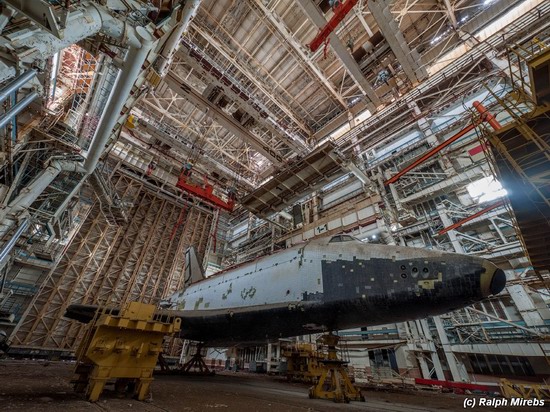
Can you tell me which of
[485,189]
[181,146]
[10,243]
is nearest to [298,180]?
[485,189]

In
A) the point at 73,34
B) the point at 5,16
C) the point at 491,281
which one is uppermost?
the point at 73,34

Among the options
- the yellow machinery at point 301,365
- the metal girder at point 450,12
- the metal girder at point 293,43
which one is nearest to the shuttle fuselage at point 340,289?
the yellow machinery at point 301,365

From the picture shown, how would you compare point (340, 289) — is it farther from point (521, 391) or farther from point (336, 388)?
point (521, 391)

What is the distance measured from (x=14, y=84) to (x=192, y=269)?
11.5 meters

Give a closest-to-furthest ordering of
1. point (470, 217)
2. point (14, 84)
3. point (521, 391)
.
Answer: point (14, 84), point (521, 391), point (470, 217)

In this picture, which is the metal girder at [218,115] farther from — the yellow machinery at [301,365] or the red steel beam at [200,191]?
the yellow machinery at [301,365]

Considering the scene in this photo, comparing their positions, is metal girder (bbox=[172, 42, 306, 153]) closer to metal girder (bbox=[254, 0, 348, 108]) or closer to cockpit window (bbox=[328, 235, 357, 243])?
metal girder (bbox=[254, 0, 348, 108])

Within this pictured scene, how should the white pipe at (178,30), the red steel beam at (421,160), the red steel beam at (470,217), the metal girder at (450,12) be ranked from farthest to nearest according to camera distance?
the metal girder at (450,12) < the red steel beam at (421,160) < the red steel beam at (470,217) < the white pipe at (178,30)

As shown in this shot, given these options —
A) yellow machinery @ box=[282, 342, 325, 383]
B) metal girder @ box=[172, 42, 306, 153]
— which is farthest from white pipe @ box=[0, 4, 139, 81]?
yellow machinery @ box=[282, 342, 325, 383]

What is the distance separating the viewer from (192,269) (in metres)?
13.8

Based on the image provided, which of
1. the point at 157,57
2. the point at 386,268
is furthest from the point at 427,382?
the point at 157,57

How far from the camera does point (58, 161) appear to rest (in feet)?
29.7

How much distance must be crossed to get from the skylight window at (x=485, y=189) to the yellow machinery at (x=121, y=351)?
48.7 feet

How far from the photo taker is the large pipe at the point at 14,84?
3.71m
